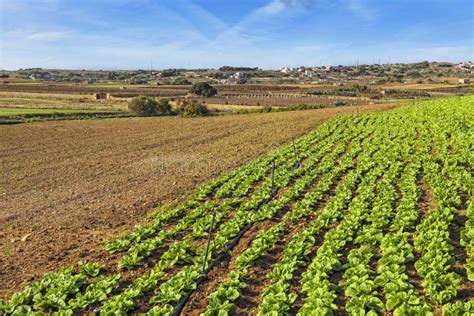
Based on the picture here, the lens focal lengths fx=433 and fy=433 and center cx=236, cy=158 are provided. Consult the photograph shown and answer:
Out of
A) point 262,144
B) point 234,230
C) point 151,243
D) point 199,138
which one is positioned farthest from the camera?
point 199,138

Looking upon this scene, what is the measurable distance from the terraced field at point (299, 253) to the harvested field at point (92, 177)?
1.07m

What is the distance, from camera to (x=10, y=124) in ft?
133

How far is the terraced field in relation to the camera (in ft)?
21.7

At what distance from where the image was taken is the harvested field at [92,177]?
960cm

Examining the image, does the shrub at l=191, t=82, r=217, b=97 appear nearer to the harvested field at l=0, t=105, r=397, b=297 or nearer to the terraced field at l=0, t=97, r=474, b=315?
the harvested field at l=0, t=105, r=397, b=297

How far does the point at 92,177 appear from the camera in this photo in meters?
Answer: 17.3

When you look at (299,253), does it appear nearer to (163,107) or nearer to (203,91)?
(163,107)

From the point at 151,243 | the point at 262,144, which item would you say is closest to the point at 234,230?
the point at 151,243

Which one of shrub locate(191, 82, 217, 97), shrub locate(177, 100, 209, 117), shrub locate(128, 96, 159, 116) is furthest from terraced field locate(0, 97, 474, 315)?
shrub locate(191, 82, 217, 97)

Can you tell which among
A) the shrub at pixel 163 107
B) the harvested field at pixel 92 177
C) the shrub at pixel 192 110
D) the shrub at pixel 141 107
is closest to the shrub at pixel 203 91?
the shrub at pixel 163 107

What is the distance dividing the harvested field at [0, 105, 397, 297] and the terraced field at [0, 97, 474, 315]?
42.1 inches

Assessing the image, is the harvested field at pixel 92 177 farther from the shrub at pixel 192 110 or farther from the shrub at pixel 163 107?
the shrub at pixel 163 107

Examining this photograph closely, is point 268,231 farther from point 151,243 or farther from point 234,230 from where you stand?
point 151,243

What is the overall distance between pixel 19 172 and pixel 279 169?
11.2 metres
